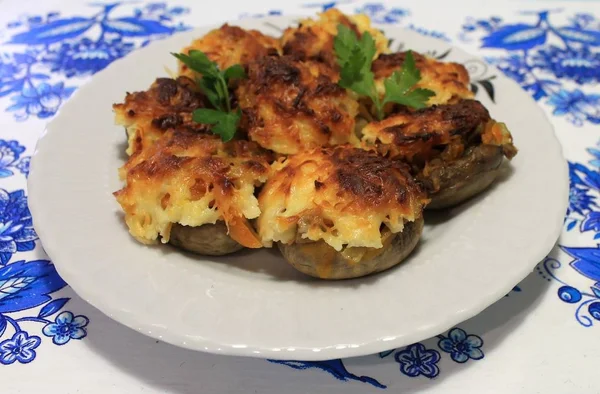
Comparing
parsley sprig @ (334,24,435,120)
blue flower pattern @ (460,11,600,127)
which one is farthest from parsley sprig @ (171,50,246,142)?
blue flower pattern @ (460,11,600,127)

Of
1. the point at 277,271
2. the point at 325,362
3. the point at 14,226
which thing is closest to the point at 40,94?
the point at 14,226

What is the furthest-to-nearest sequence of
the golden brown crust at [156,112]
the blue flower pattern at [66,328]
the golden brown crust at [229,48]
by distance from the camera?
the golden brown crust at [229,48]
the golden brown crust at [156,112]
the blue flower pattern at [66,328]

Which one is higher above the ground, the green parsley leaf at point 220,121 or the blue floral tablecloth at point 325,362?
the green parsley leaf at point 220,121

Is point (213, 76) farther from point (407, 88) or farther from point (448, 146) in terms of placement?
point (448, 146)

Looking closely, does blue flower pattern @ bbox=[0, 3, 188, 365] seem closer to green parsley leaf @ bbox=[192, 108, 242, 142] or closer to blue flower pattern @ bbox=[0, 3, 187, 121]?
blue flower pattern @ bbox=[0, 3, 187, 121]

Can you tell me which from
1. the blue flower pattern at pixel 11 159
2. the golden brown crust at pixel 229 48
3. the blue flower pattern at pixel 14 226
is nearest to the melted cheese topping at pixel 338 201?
the golden brown crust at pixel 229 48

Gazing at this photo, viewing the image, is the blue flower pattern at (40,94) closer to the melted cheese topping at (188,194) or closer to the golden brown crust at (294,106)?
the melted cheese topping at (188,194)
